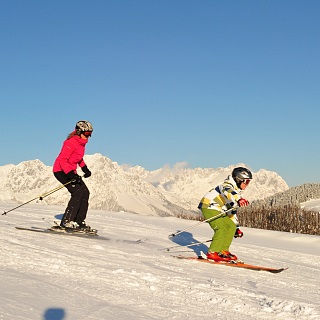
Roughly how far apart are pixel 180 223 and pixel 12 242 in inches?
426

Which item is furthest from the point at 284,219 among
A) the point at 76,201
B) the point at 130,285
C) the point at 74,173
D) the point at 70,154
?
the point at 130,285

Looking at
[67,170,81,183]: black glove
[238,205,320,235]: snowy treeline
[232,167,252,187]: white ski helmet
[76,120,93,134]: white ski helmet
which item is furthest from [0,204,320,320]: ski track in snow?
[238,205,320,235]: snowy treeline

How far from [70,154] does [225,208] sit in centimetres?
348

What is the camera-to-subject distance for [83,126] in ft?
34.9

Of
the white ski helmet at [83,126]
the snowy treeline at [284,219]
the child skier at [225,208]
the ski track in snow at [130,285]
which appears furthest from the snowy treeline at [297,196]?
the ski track in snow at [130,285]

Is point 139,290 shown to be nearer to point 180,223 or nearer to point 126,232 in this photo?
point 126,232

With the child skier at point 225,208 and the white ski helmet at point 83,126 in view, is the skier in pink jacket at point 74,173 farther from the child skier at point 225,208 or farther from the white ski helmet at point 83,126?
the child skier at point 225,208

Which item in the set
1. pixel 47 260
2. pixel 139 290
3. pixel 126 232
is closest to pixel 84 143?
pixel 126 232

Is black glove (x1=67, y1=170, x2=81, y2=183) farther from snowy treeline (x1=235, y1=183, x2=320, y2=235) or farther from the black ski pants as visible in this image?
snowy treeline (x1=235, y1=183, x2=320, y2=235)

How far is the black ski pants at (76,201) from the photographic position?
415 inches

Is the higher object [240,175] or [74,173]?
[240,175]

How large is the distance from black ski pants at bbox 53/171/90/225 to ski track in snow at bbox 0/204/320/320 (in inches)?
44.4

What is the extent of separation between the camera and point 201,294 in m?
5.14

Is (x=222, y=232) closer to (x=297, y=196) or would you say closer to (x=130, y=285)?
(x=130, y=285)
